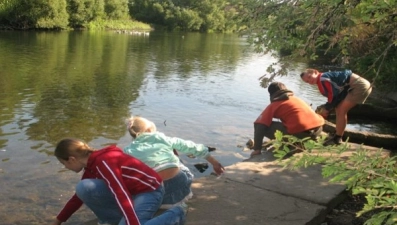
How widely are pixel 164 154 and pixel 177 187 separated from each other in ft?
1.32

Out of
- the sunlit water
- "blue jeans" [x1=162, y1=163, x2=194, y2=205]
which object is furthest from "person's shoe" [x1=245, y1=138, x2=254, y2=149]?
"blue jeans" [x1=162, y1=163, x2=194, y2=205]

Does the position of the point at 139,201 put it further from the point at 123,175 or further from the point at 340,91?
the point at 340,91

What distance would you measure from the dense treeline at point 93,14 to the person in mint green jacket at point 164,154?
22521 millimetres

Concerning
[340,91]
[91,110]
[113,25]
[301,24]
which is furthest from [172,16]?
[301,24]

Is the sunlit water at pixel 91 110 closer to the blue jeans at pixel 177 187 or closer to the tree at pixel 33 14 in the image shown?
the blue jeans at pixel 177 187

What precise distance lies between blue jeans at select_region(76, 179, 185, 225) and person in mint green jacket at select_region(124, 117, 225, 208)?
0.27 meters

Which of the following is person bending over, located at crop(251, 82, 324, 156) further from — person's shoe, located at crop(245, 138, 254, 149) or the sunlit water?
person's shoe, located at crop(245, 138, 254, 149)

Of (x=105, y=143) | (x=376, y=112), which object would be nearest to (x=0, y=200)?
→ (x=105, y=143)

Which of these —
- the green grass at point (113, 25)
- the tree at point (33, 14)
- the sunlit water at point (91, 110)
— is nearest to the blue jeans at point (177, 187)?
the sunlit water at point (91, 110)

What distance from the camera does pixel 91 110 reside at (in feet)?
34.8

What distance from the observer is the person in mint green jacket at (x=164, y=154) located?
3.89 metres

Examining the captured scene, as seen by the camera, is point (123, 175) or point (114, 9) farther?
point (114, 9)

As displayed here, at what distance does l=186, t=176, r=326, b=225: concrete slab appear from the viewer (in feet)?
13.0

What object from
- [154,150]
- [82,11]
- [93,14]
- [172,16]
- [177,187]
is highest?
[172,16]
